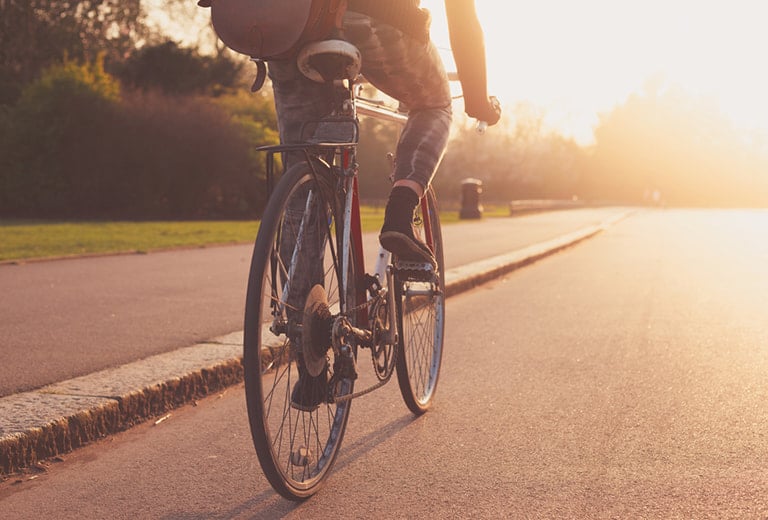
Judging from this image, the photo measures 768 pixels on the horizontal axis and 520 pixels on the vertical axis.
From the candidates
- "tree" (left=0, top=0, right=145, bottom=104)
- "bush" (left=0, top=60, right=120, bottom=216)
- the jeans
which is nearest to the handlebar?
the jeans

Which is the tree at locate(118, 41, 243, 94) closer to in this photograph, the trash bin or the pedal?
the trash bin

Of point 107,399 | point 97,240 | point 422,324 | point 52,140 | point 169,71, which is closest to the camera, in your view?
point 107,399

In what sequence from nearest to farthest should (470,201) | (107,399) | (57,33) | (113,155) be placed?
(107,399) < (113,155) < (470,201) < (57,33)

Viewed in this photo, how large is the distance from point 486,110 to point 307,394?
1231 millimetres

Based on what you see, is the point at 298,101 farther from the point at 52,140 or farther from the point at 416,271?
the point at 52,140

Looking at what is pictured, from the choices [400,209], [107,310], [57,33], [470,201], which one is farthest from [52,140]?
[400,209]

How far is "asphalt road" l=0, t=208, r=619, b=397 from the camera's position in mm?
5078

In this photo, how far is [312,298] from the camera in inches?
122

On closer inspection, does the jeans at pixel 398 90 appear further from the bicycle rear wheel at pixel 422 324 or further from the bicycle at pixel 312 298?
the bicycle rear wheel at pixel 422 324

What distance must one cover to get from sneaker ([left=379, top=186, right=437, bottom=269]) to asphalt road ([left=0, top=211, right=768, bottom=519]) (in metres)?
0.77

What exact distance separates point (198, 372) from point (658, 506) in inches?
92.7

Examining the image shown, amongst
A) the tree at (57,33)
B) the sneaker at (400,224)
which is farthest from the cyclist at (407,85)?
the tree at (57,33)

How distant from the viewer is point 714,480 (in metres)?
3.34

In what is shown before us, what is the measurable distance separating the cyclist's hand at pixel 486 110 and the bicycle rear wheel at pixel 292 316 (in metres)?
0.67
